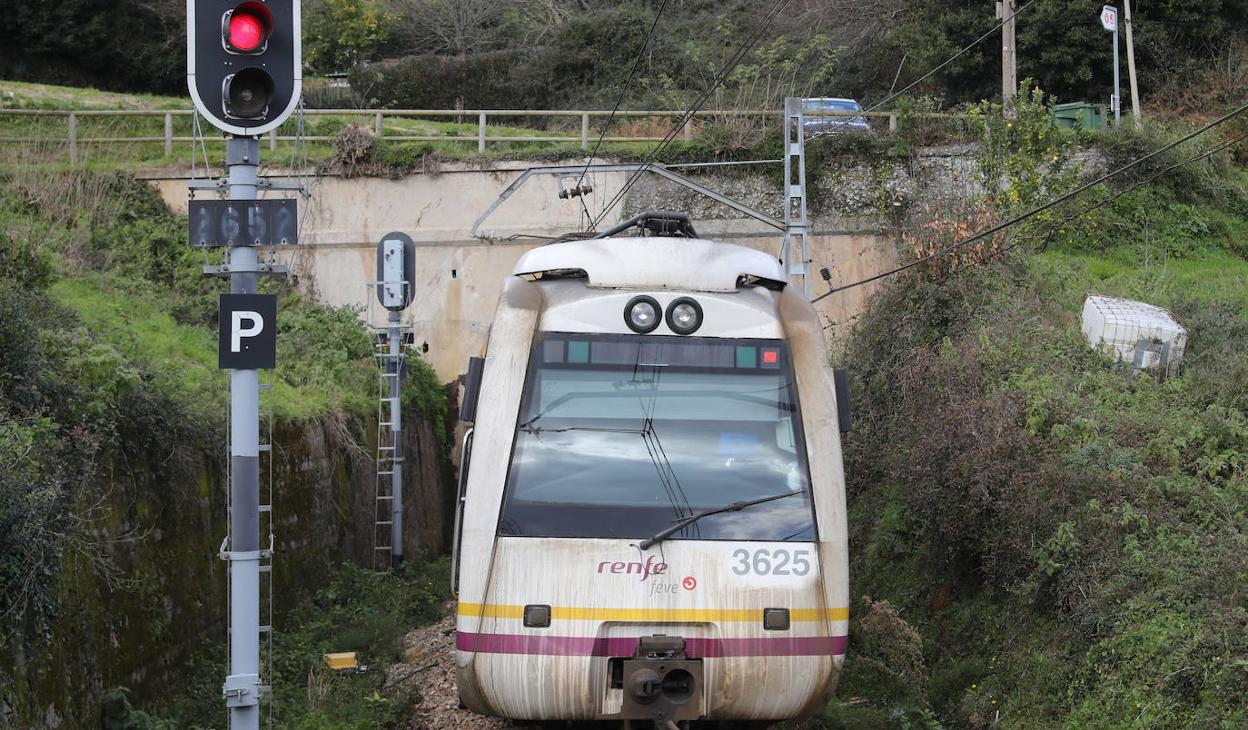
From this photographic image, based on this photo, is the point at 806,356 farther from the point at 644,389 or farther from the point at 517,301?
the point at 517,301

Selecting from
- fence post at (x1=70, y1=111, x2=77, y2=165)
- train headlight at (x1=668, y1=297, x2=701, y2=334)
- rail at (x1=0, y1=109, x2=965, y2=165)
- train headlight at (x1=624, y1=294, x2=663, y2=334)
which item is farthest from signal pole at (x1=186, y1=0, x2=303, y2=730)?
fence post at (x1=70, y1=111, x2=77, y2=165)

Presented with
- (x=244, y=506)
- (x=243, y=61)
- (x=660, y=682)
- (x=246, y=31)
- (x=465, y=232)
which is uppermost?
(x=465, y=232)

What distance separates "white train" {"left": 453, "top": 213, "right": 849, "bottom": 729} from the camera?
716 centimetres

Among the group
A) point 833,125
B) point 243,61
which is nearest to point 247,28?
point 243,61

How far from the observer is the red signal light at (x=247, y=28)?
277 inches

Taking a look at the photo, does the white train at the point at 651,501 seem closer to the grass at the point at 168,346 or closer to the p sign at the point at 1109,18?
the grass at the point at 168,346

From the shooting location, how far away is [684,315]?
26.1ft

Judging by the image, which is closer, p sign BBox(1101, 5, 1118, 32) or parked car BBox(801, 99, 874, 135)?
parked car BBox(801, 99, 874, 135)

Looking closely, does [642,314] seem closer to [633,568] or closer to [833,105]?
[633,568]

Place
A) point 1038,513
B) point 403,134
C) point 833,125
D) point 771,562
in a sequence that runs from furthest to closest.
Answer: point 403,134, point 833,125, point 1038,513, point 771,562

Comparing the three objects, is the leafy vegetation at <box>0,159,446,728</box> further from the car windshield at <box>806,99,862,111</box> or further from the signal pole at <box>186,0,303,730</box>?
the car windshield at <box>806,99,862,111</box>

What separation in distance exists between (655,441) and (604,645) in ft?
4.14

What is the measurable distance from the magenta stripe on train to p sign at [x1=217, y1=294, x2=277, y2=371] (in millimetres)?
1967

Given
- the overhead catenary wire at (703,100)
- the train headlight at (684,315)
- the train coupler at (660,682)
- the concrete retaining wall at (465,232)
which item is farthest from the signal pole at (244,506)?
the concrete retaining wall at (465,232)
